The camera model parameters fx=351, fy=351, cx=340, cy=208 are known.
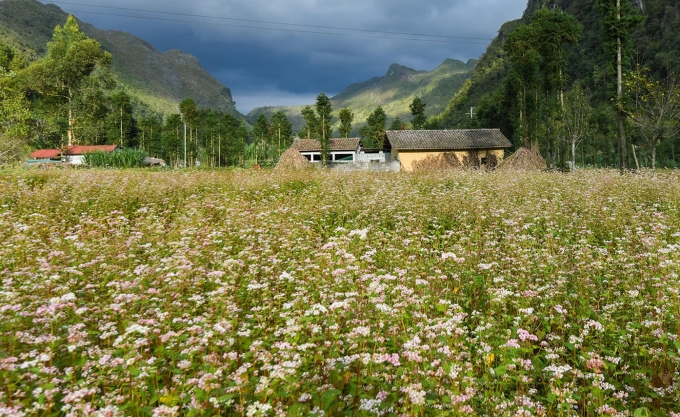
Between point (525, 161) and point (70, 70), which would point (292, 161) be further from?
point (70, 70)

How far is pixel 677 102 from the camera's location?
25.3 meters

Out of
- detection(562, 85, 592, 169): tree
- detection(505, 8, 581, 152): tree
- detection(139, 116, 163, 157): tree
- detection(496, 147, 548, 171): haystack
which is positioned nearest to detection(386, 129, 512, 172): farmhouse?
detection(505, 8, 581, 152): tree

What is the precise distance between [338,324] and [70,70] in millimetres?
64713

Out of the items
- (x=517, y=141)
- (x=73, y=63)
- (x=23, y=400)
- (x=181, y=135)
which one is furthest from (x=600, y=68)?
(x=23, y=400)

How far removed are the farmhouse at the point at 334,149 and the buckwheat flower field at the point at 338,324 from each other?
62075mm

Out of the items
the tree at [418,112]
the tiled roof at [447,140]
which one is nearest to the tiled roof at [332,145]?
the tree at [418,112]

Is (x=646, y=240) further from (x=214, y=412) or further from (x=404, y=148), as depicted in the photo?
(x=404, y=148)

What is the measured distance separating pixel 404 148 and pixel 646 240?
40.0 meters

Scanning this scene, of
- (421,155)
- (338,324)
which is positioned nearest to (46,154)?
(421,155)

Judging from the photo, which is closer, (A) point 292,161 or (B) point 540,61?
(A) point 292,161

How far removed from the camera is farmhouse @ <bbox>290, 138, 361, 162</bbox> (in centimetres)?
6888

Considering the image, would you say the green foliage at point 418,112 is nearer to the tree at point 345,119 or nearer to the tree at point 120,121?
the tree at point 345,119

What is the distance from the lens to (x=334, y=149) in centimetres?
7044

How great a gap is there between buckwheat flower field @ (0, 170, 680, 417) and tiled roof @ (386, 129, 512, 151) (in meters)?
38.0
